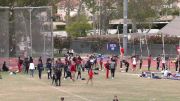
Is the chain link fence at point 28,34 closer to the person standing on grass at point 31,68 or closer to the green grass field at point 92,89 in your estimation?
the person standing on grass at point 31,68

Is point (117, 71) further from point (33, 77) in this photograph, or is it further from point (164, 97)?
point (164, 97)

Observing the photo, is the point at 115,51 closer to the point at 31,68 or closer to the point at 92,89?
the point at 31,68

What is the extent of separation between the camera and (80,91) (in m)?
35.4

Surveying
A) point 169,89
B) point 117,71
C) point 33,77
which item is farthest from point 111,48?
point 169,89

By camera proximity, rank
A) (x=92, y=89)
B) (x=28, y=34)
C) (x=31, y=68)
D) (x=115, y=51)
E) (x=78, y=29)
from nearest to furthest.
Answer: (x=92, y=89) < (x=31, y=68) < (x=28, y=34) < (x=115, y=51) < (x=78, y=29)

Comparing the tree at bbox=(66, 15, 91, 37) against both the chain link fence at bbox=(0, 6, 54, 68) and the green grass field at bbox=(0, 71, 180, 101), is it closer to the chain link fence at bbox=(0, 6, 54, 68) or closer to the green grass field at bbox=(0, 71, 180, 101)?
the chain link fence at bbox=(0, 6, 54, 68)

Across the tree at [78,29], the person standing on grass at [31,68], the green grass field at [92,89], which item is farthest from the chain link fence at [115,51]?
the person standing on grass at [31,68]

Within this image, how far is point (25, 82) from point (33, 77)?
3791 mm

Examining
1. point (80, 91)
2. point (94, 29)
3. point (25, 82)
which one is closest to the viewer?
point (80, 91)

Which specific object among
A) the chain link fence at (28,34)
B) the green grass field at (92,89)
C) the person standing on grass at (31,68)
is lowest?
the green grass field at (92,89)

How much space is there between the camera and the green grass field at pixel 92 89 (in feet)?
106

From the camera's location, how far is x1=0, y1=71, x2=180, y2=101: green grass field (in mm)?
32438

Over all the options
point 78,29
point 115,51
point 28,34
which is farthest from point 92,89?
point 78,29

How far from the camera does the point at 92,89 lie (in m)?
36.5
